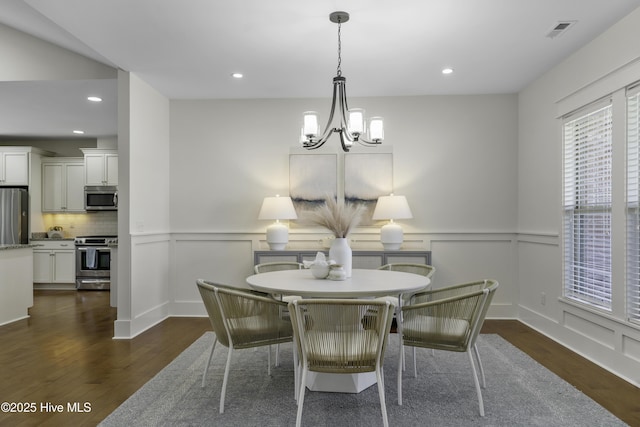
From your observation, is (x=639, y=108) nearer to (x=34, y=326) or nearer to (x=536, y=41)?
(x=536, y=41)

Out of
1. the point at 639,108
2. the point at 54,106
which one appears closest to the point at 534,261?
the point at 639,108

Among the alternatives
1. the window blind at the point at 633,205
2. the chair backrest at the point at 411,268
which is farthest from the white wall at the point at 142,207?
the window blind at the point at 633,205

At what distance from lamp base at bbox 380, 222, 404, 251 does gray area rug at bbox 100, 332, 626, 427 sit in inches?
58.2

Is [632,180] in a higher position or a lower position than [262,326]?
higher

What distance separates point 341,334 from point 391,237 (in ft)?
8.41

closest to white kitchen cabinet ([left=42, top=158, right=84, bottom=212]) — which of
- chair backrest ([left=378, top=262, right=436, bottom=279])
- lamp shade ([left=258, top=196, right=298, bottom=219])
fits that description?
lamp shade ([left=258, top=196, right=298, bottom=219])

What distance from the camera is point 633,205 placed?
2969mm

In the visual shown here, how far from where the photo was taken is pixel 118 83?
4156mm

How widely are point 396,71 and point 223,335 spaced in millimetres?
2894

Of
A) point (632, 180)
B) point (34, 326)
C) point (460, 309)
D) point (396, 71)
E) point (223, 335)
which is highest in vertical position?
point (396, 71)

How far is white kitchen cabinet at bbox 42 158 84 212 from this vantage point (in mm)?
7449

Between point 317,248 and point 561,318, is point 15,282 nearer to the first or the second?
point 317,248

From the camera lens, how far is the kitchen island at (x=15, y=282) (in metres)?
4.70

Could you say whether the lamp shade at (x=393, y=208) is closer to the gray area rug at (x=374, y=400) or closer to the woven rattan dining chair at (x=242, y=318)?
the gray area rug at (x=374, y=400)
